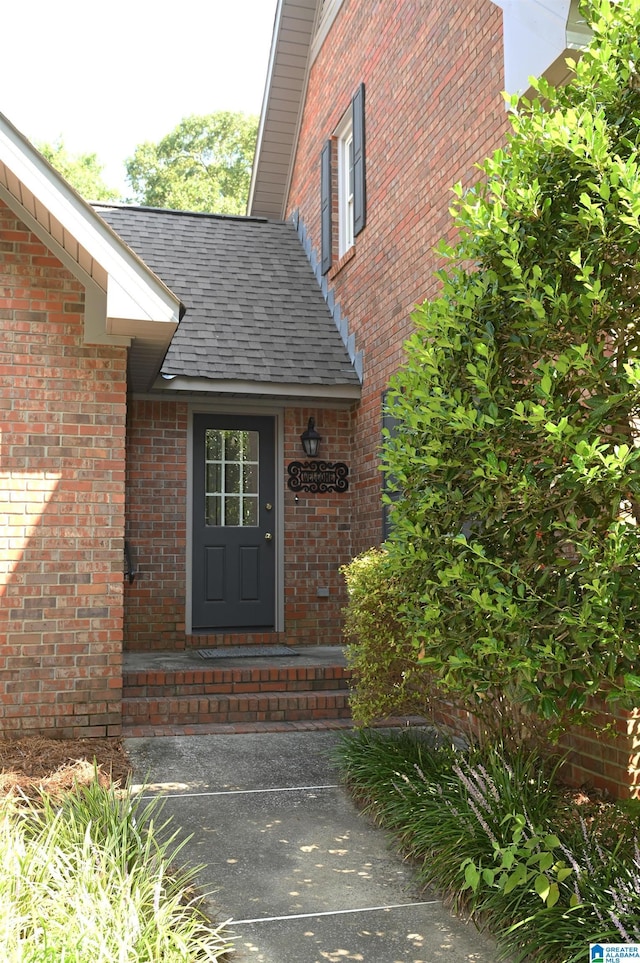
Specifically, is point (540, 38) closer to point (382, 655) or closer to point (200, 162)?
point (382, 655)

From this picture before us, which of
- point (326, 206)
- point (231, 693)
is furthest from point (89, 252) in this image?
point (326, 206)

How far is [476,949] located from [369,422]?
233 inches

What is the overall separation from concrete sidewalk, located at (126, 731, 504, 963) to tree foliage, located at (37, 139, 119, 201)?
26.0 metres

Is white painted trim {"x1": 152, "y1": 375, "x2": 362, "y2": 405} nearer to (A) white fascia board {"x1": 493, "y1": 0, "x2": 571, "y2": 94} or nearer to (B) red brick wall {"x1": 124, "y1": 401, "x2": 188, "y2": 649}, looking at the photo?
(B) red brick wall {"x1": 124, "y1": 401, "x2": 188, "y2": 649}

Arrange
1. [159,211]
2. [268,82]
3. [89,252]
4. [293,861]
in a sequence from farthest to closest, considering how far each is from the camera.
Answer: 1. [268,82]
2. [159,211]
3. [89,252]
4. [293,861]

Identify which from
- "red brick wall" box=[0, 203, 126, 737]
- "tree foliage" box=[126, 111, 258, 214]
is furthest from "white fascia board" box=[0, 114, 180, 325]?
"tree foliage" box=[126, 111, 258, 214]

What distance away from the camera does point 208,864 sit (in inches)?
156

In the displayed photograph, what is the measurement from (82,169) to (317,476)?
77.1ft

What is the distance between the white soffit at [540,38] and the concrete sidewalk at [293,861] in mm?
4013

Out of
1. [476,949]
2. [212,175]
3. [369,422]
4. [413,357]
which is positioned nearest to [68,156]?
[212,175]

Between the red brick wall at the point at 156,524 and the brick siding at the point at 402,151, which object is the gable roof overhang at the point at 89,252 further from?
the red brick wall at the point at 156,524

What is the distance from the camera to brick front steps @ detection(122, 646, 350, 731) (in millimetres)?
6562

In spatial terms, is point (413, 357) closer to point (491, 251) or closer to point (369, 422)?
point (491, 251)

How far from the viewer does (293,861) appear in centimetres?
404
